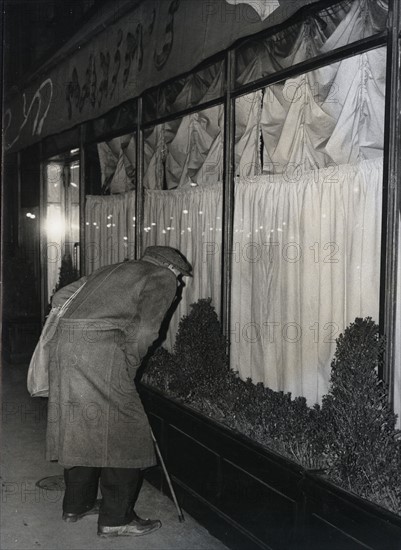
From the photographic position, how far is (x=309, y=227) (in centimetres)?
559

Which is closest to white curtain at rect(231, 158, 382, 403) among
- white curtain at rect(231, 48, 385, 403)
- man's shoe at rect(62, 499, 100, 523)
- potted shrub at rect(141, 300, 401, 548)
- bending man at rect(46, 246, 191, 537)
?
white curtain at rect(231, 48, 385, 403)

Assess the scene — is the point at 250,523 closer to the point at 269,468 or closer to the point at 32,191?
the point at 269,468

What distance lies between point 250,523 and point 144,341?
1.47 m

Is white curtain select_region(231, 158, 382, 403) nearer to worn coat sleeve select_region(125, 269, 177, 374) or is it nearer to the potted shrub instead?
the potted shrub

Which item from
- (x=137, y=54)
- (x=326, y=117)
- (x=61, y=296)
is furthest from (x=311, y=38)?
(x=61, y=296)

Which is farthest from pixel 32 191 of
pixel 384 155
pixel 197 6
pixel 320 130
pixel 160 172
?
pixel 384 155

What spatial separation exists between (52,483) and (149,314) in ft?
7.65

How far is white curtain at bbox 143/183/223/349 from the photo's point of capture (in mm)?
7074

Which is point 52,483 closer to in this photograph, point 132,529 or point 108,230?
point 132,529

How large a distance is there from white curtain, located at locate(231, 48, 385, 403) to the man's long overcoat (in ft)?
4.14

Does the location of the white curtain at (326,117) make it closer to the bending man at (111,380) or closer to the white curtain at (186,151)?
the white curtain at (186,151)

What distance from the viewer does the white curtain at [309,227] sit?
5035 millimetres

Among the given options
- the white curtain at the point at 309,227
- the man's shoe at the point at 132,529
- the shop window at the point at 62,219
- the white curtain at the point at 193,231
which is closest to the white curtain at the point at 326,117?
the white curtain at the point at 309,227

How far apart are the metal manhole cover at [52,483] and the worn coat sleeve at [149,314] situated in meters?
1.86
